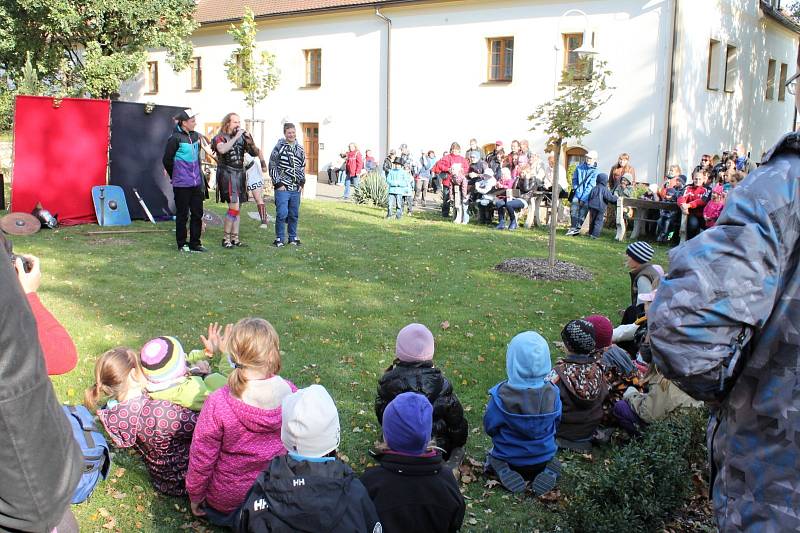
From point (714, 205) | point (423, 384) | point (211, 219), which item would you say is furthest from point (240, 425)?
point (714, 205)

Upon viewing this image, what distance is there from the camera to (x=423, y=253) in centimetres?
1229

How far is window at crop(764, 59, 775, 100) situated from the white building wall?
9.8 inches

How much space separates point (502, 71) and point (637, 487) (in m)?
24.3

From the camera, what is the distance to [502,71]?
2638 cm

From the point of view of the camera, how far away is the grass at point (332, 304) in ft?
14.4

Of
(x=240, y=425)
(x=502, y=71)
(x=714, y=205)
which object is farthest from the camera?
(x=502, y=71)

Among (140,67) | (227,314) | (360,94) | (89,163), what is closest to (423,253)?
(227,314)

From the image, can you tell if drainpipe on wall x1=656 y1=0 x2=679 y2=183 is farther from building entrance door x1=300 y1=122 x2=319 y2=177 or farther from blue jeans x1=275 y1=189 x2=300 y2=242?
building entrance door x1=300 y1=122 x2=319 y2=177

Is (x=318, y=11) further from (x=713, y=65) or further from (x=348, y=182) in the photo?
(x=713, y=65)

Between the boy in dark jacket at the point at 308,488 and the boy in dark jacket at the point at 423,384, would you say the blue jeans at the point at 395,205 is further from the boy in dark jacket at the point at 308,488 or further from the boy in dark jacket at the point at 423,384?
the boy in dark jacket at the point at 308,488

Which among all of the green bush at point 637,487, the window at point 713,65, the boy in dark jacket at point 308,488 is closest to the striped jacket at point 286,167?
the green bush at point 637,487

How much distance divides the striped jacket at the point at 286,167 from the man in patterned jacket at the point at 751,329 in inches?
406

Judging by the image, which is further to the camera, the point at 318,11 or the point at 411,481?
the point at 318,11

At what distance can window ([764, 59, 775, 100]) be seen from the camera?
30.9 m
